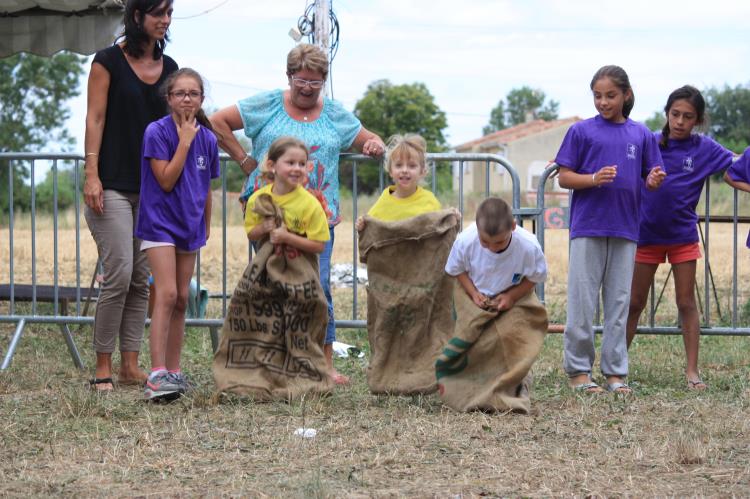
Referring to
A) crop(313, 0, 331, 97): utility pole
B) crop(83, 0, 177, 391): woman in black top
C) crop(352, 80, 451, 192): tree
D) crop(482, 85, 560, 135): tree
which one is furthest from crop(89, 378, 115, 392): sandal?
crop(482, 85, 560, 135): tree

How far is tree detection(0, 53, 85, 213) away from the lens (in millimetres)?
48250

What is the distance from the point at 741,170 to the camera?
636 cm

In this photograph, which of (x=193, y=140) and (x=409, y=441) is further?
(x=193, y=140)

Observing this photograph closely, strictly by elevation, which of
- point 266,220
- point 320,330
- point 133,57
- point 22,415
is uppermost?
point 133,57

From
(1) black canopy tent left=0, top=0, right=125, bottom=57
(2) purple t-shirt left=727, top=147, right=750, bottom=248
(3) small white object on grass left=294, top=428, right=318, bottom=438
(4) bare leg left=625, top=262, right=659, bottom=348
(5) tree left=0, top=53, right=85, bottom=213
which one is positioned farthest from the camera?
(5) tree left=0, top=53, right=85, bottom=213

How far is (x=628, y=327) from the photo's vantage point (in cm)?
663

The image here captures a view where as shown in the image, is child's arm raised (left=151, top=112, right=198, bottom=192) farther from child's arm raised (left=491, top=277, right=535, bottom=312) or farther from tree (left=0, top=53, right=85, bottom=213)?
tree (left=0, top=53, right=85, bottom=213)

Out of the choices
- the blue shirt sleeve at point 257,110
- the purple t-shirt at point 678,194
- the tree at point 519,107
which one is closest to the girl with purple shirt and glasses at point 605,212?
the purple t-shirt at point 678,194

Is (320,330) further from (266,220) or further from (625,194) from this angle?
(625,194)

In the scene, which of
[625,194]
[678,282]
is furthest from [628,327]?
[625,194]

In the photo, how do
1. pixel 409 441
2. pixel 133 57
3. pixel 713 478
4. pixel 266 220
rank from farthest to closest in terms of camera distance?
pixel 133 57 < pixel 266 220 < pixel 409 441 < pixel 713 478

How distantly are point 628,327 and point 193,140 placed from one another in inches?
113

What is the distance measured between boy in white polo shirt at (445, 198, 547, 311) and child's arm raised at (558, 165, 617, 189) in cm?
72

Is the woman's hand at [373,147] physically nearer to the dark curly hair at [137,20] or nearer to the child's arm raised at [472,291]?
the child's arm raised at [472,291]
